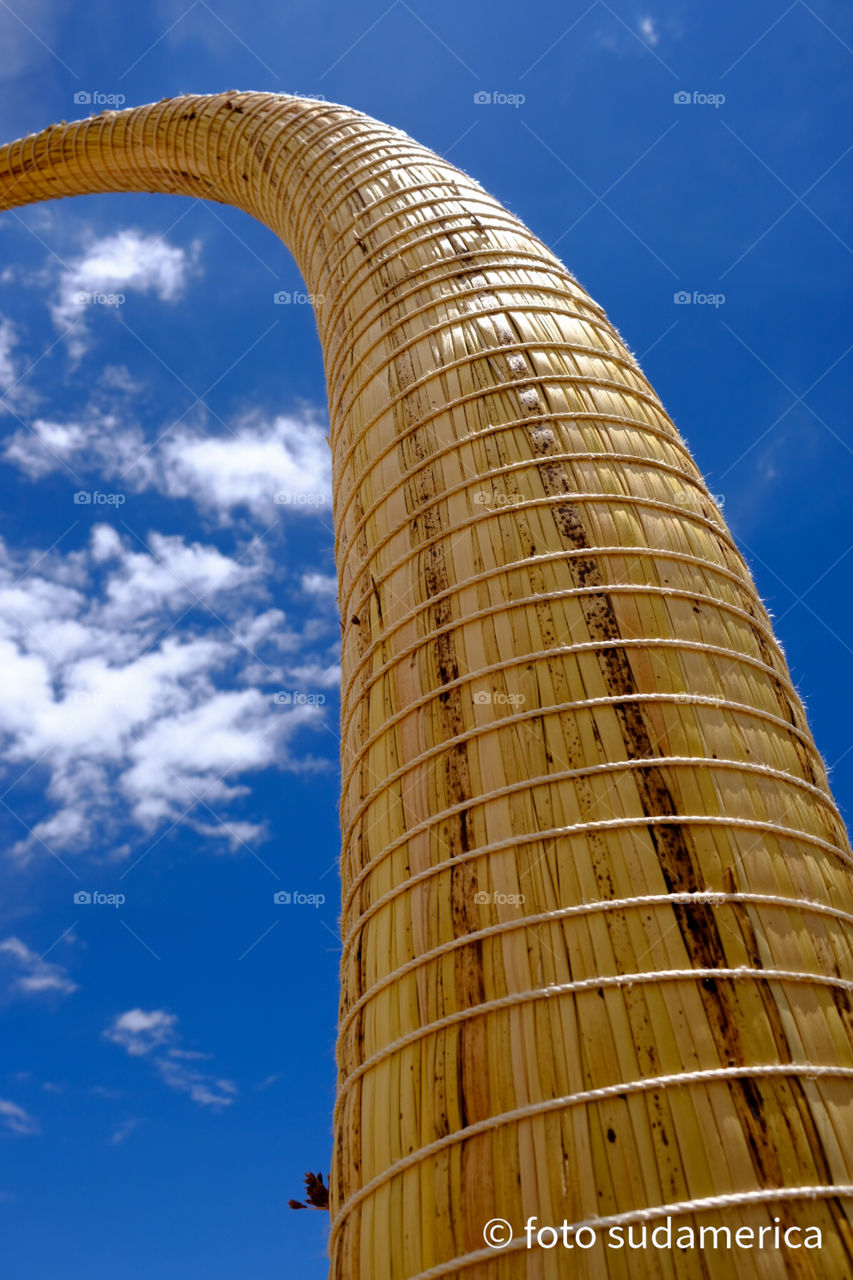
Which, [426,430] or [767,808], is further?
[426,430]

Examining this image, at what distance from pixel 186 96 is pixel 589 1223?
5243mm

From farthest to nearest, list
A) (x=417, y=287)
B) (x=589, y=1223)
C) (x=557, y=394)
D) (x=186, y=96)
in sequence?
(x=186, y=96)
(x=417, y=287)
(x=557, y=394)
(x=589, y=1223)

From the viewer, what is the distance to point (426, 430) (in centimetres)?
209

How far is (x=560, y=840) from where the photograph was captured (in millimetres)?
1413

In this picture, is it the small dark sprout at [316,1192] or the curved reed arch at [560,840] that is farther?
the small dark sprout at [316,1192]

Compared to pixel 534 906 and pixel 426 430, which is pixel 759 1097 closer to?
pixel 534 906

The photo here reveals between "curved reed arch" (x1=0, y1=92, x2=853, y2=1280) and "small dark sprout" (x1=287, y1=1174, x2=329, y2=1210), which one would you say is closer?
"curved reed arch" (x1=0, y1=92, x2=853, y2=1280)

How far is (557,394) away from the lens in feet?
6.72

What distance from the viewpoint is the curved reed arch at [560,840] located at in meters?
1.17

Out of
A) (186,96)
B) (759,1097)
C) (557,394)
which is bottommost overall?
(759,1097)

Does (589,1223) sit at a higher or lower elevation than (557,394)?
lower

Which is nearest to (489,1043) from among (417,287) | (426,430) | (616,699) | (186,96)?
(616,699)

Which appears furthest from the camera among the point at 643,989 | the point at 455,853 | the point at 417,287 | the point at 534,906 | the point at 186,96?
the point at 186,96

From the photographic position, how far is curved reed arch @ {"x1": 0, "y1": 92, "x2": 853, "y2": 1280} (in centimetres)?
117
